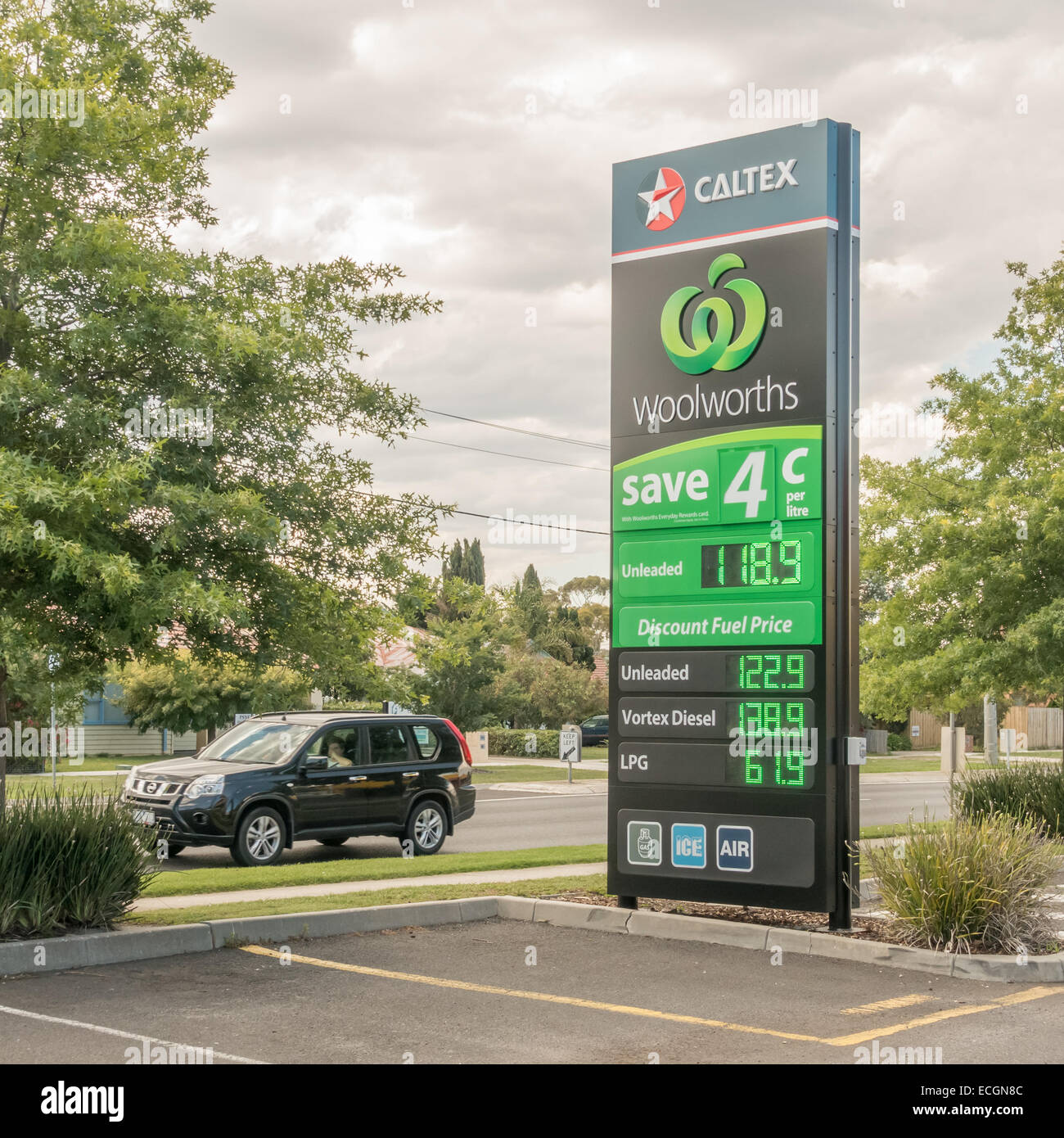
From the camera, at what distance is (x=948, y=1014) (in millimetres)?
7688

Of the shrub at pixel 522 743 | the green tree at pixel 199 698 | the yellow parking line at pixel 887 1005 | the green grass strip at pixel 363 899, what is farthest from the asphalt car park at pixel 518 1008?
the shrub at pixel 522 743

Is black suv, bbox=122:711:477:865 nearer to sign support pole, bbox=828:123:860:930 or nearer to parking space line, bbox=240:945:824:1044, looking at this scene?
parking space line, bbox=240:945:824:1044

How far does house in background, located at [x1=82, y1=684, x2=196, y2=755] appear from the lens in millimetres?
40312

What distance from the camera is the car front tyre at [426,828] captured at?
16.5 metres

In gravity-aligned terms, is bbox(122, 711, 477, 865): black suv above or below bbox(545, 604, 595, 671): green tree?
below

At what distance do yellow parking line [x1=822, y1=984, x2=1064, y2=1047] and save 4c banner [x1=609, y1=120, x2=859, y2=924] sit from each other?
163 cm

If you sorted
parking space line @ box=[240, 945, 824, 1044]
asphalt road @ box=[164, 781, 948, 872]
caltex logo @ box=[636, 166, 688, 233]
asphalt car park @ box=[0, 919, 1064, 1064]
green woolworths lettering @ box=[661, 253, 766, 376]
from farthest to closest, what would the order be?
asphalt road @ box=[164, 781, 948, 872], caltex logo @ box=[636, 166, 688, 233], green woolworths lettering @ box=[661, 253, 766, 376], parking space line @ box=[240, 945, 824, 1044], asphalt car park @ box=[0, 919, 1064, 1064]

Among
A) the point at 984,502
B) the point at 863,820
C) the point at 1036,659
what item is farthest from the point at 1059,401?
the point at 863,820

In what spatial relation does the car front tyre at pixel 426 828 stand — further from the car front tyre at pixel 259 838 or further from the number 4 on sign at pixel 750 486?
the number 4 on sign at pixel 750 486

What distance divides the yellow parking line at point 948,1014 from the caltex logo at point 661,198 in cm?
641

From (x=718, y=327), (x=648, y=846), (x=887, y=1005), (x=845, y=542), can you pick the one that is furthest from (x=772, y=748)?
(x=718, y=327)

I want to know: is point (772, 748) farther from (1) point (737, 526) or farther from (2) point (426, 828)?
(2) point (426, 828)

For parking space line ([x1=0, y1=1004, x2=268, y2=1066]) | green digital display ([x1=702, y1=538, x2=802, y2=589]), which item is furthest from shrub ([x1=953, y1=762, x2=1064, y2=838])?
parking space line ([x1=0, y1=1004, x2=268, y2=1066])
